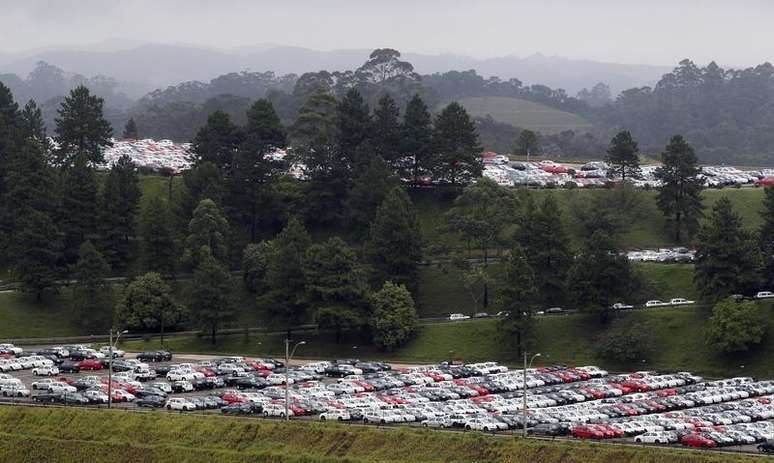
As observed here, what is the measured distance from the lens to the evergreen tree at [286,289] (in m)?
93.4

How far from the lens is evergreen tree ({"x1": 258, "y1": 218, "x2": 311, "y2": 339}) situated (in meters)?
93.4

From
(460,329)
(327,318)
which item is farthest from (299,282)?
(460,329)

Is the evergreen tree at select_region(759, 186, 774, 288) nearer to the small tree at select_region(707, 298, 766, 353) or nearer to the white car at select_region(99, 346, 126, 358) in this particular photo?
the small tree at select_region(707, 298, 766, 353)

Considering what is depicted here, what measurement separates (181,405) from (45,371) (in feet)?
49.2

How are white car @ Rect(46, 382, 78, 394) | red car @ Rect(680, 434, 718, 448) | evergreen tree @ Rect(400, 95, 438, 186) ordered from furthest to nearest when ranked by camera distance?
evergreen tree @ Rect(400, 95, 438, 186), white car @ Rect(46, 382, 78, 394), red car @ Rect(680, 434, 718, 448)

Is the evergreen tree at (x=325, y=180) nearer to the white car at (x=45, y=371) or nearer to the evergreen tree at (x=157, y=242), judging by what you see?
the evergreen tree at (x=157, y=242)

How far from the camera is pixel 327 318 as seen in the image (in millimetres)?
91875

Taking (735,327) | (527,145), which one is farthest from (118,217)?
(527,145)

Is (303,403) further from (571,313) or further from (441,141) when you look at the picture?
(441,141)

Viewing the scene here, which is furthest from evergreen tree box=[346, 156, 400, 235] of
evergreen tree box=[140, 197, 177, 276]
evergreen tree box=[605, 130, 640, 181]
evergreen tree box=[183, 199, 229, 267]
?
evergreen tree box=[605, 130, 640, 181]

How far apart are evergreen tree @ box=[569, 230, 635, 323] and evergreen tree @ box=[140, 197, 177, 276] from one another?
104 ft

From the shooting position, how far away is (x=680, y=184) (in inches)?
4232

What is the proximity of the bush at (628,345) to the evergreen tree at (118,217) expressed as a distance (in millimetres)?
40503

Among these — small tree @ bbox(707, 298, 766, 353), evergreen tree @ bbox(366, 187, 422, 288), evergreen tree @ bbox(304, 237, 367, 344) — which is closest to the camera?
small tree @ bbox(707, 298, 766, 353)
